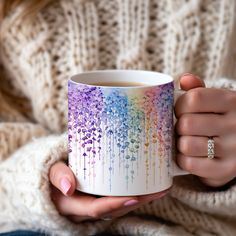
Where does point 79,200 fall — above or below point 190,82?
below

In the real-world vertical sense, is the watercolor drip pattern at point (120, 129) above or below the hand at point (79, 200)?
above

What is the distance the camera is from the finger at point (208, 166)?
27.8 inches

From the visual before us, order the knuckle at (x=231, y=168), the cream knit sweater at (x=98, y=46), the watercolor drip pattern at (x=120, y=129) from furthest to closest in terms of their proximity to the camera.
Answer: the cream knit sweater at (x=98, y=46)
the knuckle at (x=231, y=168)
the watercolor drip pattern at (x=120, y=129)

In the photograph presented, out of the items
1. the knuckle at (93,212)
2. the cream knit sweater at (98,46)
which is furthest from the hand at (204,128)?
the cream knit sweater at (98,46)

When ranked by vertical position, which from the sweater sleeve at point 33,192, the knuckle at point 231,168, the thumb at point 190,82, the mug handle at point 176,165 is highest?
the thumb at point 190,82

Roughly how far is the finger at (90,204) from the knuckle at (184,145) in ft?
0.29

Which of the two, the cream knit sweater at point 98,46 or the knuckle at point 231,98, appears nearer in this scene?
the knuckle at point 231,98

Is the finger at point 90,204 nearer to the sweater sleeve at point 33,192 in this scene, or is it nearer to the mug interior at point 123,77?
the sweater sleeve at point 33,192

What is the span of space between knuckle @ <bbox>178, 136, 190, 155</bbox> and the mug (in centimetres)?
2

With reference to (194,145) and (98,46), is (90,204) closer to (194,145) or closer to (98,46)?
(194,145)

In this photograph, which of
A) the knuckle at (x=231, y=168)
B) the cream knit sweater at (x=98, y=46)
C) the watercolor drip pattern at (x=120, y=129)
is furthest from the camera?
the cream knit sweater at (x=98, y=46)

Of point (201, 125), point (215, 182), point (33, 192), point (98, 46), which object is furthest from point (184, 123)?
point (98, 46)

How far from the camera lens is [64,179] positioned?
0.71 meters

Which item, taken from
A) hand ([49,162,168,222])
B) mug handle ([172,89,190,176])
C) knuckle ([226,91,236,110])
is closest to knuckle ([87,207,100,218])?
hand ([49,162,168,222])
